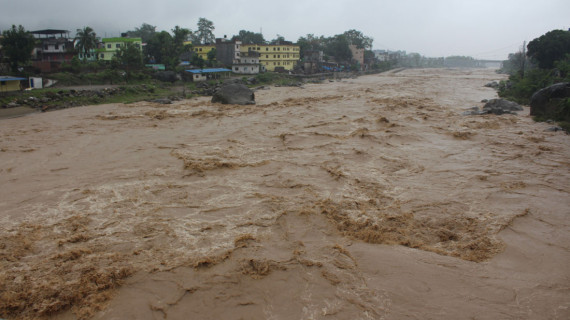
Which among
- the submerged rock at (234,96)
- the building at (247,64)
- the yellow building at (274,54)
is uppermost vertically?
the yellow building at (274,54)

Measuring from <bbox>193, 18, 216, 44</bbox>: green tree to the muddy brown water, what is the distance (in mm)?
66603

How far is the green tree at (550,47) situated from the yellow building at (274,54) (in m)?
32.9

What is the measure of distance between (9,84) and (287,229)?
1064 inches

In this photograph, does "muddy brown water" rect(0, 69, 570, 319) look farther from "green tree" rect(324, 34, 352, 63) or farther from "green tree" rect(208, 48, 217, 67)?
"green tree" rect(324, 34, 352, 63)

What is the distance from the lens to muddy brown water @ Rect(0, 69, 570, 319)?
13.4 feet

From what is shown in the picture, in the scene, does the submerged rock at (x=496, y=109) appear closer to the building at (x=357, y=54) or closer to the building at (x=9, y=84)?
the building at (x=9, y=84)

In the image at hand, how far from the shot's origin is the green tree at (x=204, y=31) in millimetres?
72312

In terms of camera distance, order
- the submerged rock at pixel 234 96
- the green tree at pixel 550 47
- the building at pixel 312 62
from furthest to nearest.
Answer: the building at pixel 312 62
the green tree at pixel 550 47
the submerged rock at pixel 234 96

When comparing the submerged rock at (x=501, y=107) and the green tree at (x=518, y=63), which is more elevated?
the green tree at (x=518, y=63)

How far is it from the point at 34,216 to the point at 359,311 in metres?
5.91

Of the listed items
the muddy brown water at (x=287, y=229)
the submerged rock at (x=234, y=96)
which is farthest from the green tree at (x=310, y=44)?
the muddy brown water at (x=287, y=229)

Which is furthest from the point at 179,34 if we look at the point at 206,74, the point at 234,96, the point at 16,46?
the point at 234,96

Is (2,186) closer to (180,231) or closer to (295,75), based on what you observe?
(180,231)

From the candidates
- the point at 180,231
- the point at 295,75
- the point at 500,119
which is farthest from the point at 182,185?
the point at 295,75
